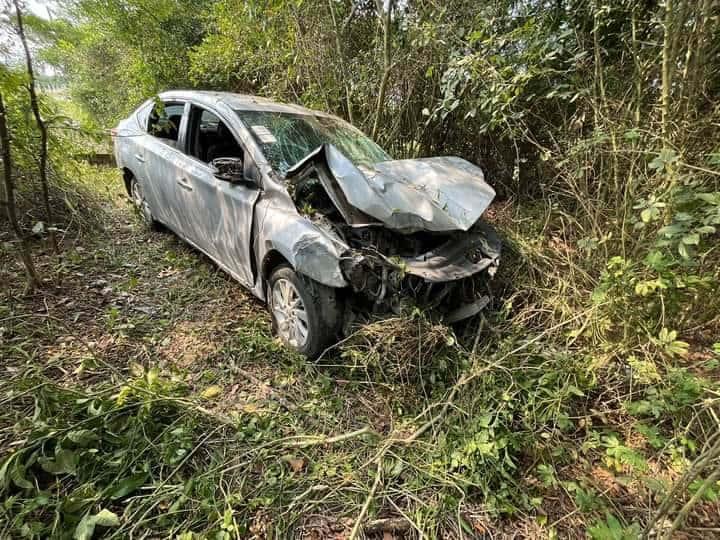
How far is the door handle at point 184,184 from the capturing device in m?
3.16

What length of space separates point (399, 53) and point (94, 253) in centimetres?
397

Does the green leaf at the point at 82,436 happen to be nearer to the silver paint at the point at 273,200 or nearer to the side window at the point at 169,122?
the silver paint at the point at 273,200

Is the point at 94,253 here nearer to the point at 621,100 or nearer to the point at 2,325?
the point at 2,325

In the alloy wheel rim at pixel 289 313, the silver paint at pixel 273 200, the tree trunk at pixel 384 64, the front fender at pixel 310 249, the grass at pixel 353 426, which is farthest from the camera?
the tree trunk at pixel 384 64

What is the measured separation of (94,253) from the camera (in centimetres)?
367

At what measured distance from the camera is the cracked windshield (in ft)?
9.18

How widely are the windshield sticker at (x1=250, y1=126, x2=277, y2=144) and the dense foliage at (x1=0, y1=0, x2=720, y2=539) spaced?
1575 millimetres

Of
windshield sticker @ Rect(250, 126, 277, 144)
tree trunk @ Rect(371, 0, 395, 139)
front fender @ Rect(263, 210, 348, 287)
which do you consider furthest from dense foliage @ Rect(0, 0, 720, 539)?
windshield sticker @ Rect(250, 126, 277, 144)

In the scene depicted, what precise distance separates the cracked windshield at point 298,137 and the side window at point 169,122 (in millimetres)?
860

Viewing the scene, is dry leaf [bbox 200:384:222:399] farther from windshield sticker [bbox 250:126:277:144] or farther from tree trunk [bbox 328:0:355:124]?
tree trunk [bbox 328:0:355:124]

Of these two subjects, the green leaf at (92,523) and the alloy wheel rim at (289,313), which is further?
the alloy wheel rim at (289,313)

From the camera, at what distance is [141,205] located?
4328 millimetres

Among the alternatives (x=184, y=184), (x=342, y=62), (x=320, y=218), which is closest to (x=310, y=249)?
(x=320, y=218)

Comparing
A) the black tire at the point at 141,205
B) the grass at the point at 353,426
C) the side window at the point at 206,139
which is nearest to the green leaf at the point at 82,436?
the grass at the point at 353,426
